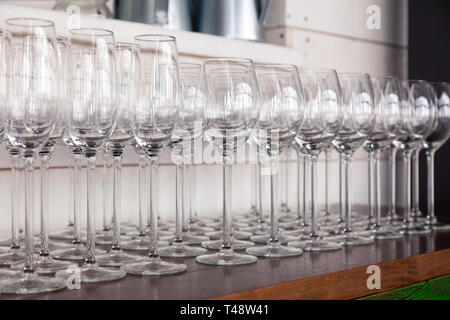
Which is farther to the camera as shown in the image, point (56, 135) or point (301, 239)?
point (301, 239)

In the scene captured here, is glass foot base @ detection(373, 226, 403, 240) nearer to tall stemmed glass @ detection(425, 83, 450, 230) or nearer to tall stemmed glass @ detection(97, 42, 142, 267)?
tall stemmed glass @ detection(425, 83, 450, 230)

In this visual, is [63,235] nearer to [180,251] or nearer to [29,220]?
[180,251]

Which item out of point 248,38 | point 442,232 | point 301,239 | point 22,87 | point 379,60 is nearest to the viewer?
point 22,87

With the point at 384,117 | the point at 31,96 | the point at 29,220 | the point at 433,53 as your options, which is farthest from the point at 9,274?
the point at 433,53

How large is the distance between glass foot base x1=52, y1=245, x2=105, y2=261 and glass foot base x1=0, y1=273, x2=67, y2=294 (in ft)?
0.54

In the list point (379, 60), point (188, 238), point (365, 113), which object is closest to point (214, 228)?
point (188, 238)

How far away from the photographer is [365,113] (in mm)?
993

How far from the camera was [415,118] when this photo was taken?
111cm

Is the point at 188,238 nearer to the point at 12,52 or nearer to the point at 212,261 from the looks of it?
the point at 212,261

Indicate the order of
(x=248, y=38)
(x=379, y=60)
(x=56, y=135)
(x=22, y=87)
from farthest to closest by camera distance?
1. (x=379, y=60)
2. (x=248, y=38)
3. (x=56, y=135)
4. (x=22, y=87)

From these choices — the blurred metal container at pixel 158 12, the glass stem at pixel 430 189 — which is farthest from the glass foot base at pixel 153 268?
the blurred metal container at pixel 158 12

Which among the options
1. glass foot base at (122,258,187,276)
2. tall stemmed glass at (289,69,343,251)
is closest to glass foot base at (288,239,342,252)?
tall stemmed glass at (289,69,343,251)

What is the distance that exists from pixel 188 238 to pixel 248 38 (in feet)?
2.10

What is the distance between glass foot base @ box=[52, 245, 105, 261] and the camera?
0.80m
